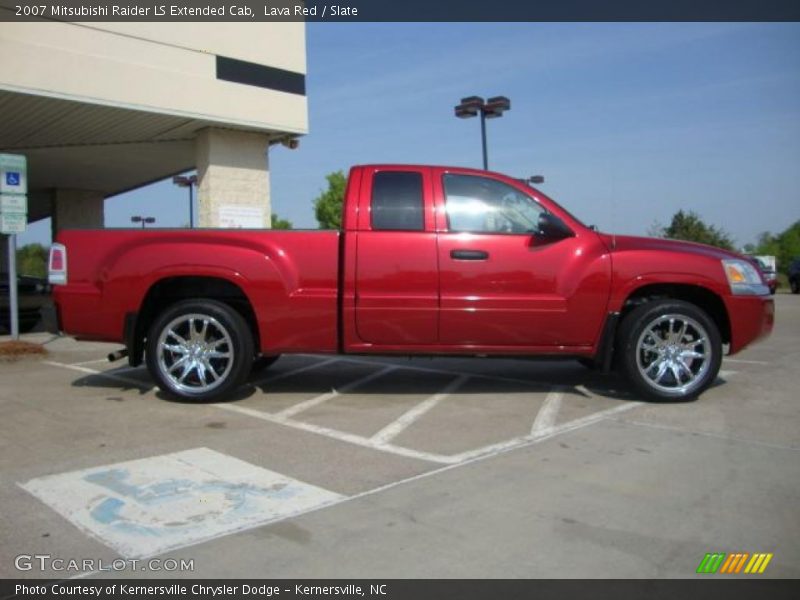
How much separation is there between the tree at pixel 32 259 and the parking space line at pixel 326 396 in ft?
89.8

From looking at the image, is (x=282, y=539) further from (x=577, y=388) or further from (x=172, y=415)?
(x=577, y=388)

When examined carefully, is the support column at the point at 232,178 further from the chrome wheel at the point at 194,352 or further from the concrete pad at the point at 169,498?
the concrete pad at the point at 169,498

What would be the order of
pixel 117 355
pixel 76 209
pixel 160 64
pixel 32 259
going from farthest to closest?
pixel 32 259
pixel 76 209
pixel 160 64
pixel 117 355

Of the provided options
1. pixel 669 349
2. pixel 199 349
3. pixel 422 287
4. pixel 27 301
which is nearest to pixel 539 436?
pixel 422 287

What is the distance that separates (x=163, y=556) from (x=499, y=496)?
5.55 feet

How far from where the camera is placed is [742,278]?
589cm

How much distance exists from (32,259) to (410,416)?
42443 mm

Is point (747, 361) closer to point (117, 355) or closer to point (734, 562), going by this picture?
point (734, 562)

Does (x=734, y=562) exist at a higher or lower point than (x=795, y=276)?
lower

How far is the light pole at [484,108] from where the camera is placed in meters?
17.7

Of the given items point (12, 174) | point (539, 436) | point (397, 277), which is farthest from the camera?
point (12, 174)

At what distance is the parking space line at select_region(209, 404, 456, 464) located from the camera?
4.38m

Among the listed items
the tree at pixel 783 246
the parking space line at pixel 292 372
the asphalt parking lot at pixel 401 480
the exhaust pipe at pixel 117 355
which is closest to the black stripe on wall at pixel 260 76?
the parking space line at pixel 292 372

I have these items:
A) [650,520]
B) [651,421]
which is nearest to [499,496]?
[650,520]
